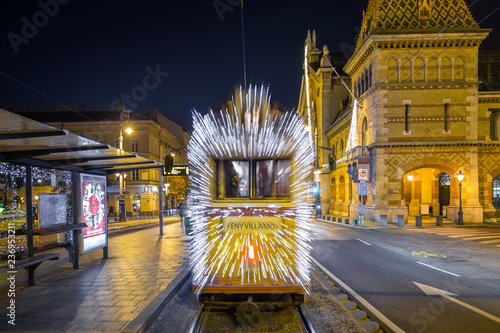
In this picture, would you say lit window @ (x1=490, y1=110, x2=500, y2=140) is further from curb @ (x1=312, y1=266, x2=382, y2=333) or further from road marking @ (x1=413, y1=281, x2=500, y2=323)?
curb @ (x1=312, y1=266, x2=382, y2=333)

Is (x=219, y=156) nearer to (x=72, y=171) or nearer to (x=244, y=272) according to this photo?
(x=244, y=272)

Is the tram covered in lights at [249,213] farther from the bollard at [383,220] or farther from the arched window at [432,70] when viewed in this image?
the arched window at [432,70]

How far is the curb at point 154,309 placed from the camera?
198 inches

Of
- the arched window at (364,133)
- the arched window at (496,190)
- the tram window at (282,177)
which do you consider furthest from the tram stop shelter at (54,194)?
the arched window at (496,190)

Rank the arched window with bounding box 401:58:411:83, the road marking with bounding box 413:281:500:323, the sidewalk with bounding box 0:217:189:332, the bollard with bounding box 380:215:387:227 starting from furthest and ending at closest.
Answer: the arched window with bounding box 401:58:411:83 → the bollard with bounding box 380:215:387:227 → the road marking with bounding box 413:281:500:323 → the sidewalk with bounding box 0:217:189:332

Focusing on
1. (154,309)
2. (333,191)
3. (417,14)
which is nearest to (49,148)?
(154,309)

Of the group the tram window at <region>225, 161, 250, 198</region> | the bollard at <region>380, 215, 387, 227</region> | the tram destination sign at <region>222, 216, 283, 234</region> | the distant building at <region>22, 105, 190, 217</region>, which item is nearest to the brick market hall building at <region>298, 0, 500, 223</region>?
the bollard at <region>380, 215, 387, 227</region>

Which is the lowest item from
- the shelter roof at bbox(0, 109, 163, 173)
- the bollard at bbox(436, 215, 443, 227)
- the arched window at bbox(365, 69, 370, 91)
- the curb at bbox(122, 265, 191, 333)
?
the bollard at bbox(436, 215, 443, 227)

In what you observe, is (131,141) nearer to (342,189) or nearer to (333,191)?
(333,191)

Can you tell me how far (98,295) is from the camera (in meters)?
6.68

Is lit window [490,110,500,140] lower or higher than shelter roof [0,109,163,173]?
higher

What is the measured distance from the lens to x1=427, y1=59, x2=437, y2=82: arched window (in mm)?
25109

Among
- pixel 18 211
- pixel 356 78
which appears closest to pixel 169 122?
pixel 356 78

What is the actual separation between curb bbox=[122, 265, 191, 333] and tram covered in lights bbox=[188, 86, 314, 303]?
742 mm
